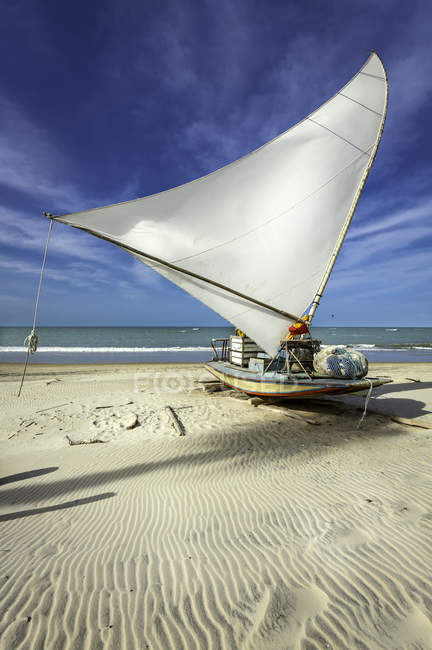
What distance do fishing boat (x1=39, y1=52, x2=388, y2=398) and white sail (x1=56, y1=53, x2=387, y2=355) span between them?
29 mm

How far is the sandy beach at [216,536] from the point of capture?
2283 millimetres

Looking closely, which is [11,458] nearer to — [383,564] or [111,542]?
[111,542]

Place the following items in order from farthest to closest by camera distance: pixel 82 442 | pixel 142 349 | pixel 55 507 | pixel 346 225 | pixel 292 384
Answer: pixel 142 349, pixel 346 225, pixel 292 384, pixel 82 442, pixel 55 507

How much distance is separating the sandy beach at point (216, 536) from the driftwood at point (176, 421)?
193 millimetres

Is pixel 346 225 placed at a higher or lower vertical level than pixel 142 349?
higher

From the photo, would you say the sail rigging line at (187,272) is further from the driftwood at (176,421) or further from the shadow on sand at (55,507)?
the shadow on sand at (55,507)

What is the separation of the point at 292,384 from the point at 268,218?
4.83m

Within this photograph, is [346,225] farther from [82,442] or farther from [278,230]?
[82,442]

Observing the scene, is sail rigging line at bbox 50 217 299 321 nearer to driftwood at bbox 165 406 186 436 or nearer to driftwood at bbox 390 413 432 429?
driftwood at bbox 165 406 186 436

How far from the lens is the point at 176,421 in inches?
316

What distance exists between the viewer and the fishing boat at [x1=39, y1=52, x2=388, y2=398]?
24.3 ft

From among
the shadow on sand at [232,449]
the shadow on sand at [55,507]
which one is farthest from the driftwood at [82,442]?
the shadow on sand at [55,507]

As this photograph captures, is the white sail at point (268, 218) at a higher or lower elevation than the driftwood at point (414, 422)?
higher

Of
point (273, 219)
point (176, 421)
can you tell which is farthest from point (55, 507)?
point (273, 219)
